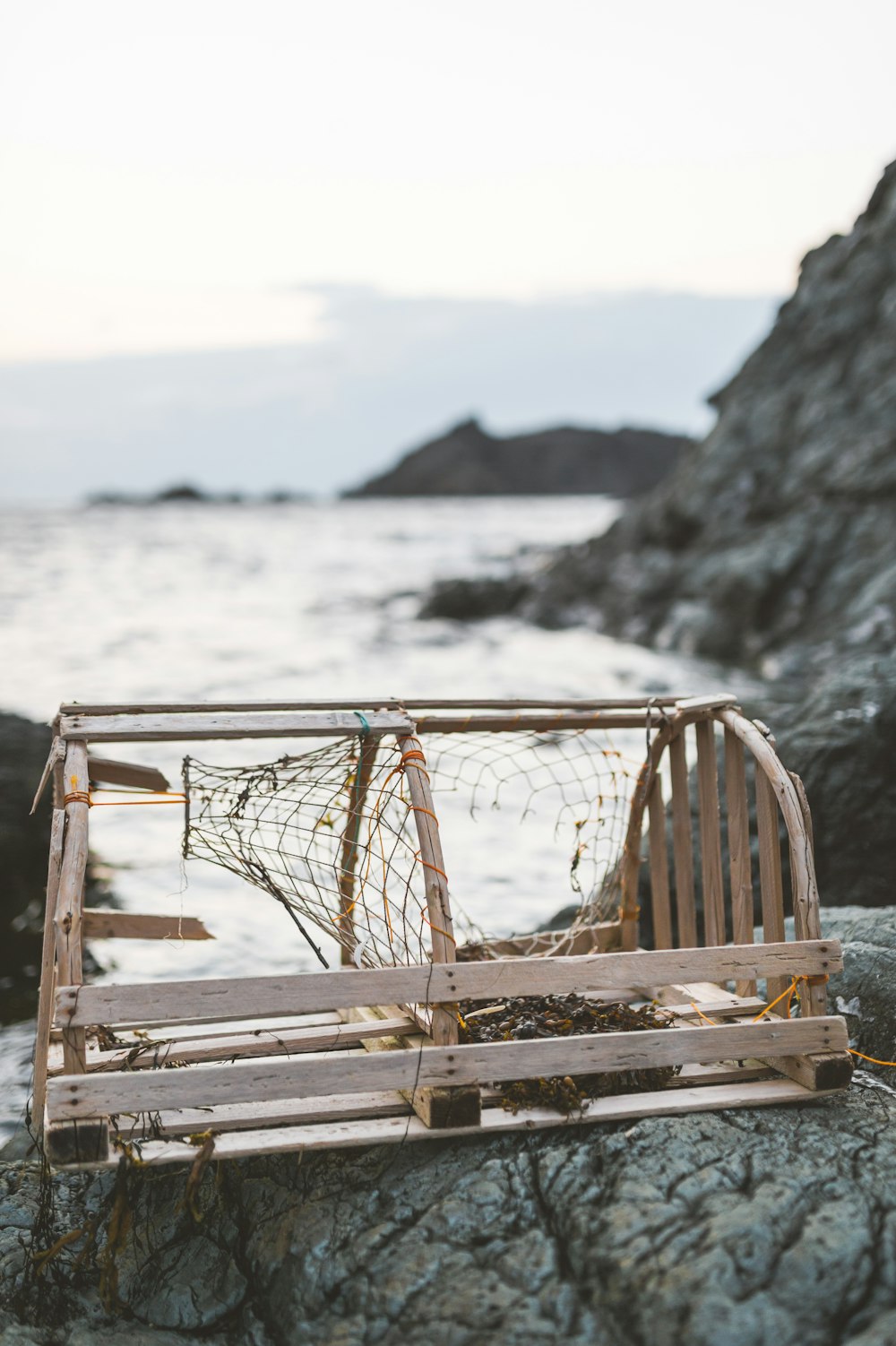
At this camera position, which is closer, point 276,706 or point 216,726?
point 216,726

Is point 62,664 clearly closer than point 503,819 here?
No

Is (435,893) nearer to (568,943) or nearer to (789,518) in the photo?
(568,943)

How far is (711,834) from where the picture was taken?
6137 millimetres

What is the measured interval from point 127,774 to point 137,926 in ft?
2.68

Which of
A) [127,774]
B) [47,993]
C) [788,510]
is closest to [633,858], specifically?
[127,774]

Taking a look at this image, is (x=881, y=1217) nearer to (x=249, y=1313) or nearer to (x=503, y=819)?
(x=249, y=1313)

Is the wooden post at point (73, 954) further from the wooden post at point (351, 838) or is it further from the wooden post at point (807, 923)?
the wooden post at point (807, 923)

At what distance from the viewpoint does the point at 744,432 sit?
85.0 feet

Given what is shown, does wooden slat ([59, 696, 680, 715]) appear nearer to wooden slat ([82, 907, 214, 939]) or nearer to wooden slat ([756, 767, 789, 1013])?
wooden slat ([756, 767, 789, 1013])

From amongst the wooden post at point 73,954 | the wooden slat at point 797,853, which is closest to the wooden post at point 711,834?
the wooden slat at point 797,853

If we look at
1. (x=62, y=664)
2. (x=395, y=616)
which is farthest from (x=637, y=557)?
(x=62, y=664)

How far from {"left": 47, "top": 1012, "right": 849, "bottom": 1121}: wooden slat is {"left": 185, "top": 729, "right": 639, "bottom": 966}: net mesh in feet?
1.74

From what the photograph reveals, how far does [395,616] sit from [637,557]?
10116 millimetres

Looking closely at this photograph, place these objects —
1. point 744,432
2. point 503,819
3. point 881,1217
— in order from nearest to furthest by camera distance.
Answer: point 881,1217 < point 503,819 < point 744,432
